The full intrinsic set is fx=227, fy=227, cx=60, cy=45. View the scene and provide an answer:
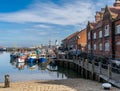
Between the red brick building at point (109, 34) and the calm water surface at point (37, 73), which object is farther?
the red brick building at point (109, 34)

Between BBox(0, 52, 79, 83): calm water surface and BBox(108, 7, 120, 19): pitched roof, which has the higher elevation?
BBox(108, 7, 120, 19): pitched roof

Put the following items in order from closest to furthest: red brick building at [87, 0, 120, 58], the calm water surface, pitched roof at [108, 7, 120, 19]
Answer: the calm water surface, red brick building at [87, 0, 120, 58], pitched roof at [108, 7, 120, 19]

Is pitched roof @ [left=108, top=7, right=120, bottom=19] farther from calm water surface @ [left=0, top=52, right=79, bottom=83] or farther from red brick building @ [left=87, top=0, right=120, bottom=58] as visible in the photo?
calm water surface @ [left=0, top=52, right=79, bottom=83]

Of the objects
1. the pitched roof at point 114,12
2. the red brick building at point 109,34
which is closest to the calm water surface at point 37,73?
the red brick building at point 109,34

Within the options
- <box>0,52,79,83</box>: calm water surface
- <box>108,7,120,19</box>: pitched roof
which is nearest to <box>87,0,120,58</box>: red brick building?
<box>108,7,120,19</box>: pitched roof

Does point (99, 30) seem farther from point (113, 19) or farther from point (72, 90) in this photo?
point (72, 90)

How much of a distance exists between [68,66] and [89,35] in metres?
7.99

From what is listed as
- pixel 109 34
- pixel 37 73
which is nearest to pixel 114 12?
pixel 109 34

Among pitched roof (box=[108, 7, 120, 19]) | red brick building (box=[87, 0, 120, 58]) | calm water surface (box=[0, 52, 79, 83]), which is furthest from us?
pitched roof (box=[108, 7, 120, 19])

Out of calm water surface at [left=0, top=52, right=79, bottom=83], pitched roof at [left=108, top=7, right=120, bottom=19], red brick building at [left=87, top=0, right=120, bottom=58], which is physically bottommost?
calm water surface at [left=0, top=52, right=79, bottom=83]

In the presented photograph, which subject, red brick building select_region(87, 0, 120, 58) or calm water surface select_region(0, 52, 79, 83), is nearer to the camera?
calm water surface select_region(0, 52, 79, 83)

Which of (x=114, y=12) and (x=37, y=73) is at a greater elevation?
(x=114, y=12)

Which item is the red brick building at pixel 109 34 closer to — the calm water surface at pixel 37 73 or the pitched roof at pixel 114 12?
the pitched roof at pixel 114 12

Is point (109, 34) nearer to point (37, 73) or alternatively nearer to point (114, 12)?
point (114, 12)
